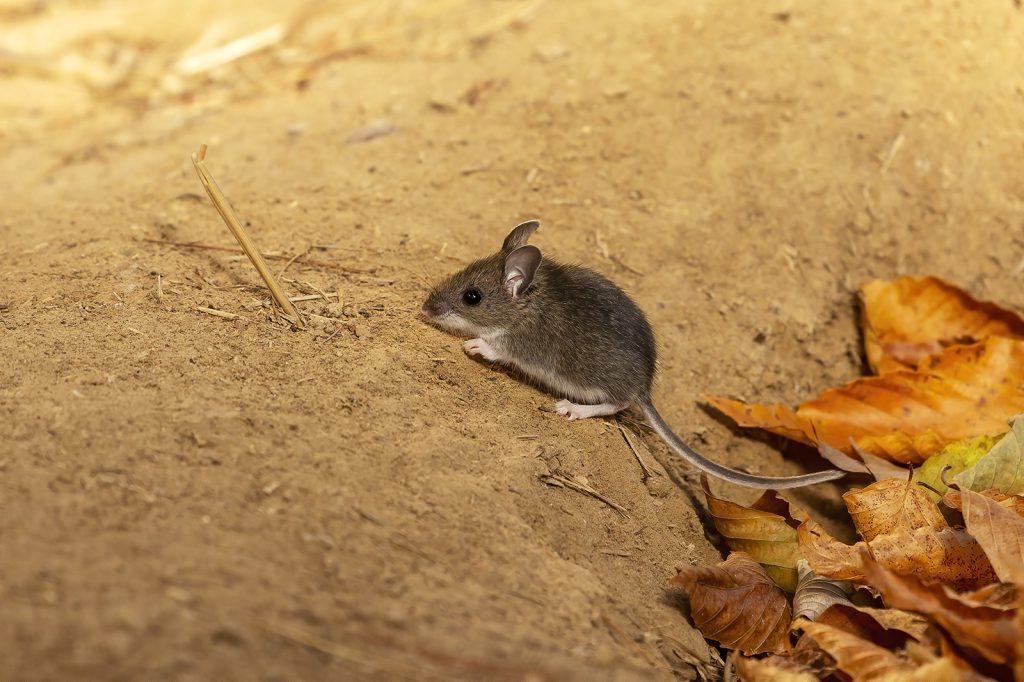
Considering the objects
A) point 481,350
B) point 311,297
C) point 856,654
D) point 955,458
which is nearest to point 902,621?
point 856,654

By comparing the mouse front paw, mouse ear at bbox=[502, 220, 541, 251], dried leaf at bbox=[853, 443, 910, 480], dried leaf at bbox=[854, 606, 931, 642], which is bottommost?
dried leaf at bbox=[853, 443, 910, 480]

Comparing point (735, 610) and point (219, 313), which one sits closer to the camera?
point (735, 610)

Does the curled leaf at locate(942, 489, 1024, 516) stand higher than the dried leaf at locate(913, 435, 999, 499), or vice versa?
the curled leaf at locate(942, 489, 1024, 516)

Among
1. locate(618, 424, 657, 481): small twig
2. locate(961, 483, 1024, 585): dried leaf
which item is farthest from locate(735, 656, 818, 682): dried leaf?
locate(618, 424, 657, 481): small twig

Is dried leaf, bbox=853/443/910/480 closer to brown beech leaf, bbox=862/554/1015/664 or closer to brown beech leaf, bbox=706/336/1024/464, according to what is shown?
brown beech leaf, bbox=706/336/1024/464

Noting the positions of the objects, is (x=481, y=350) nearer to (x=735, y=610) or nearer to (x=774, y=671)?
(x=735, y=610)

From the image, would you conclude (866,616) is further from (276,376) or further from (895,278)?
(895,278)

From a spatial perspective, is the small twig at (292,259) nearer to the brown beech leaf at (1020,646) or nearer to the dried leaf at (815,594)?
the dried leaf at (815,594)
